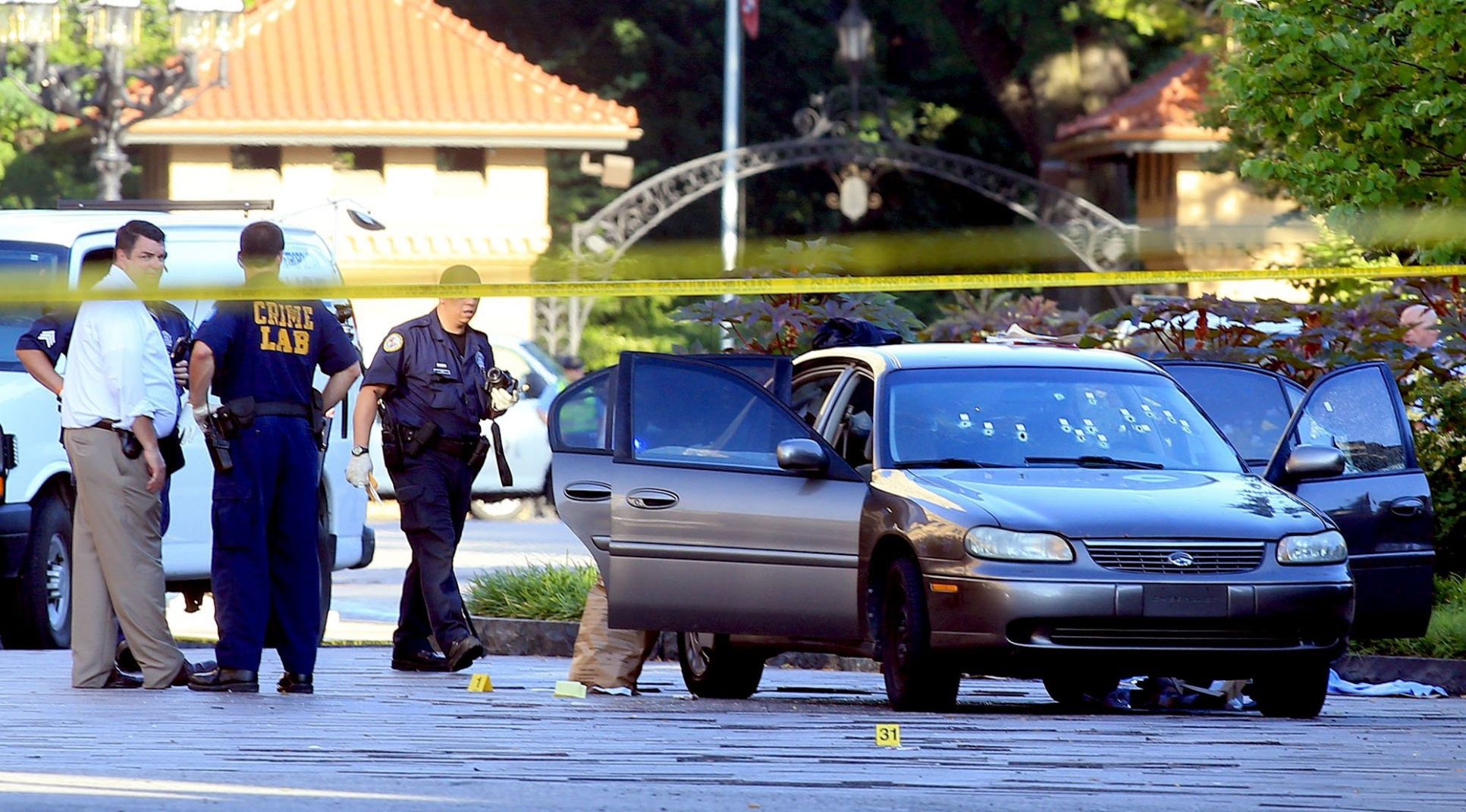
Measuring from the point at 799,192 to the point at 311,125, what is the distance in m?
11.0

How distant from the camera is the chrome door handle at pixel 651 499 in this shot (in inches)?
418

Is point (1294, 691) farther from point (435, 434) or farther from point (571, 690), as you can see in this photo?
point (435, 434)

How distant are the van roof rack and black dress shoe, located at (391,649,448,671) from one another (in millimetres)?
3135

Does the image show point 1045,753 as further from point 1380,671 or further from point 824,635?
point 1380,671

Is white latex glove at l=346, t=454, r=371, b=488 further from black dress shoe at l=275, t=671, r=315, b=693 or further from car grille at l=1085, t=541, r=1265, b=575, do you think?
car grille at l=1085, t=541, r=1265, b=575

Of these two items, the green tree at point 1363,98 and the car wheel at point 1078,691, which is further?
the green tree at point 1363,98

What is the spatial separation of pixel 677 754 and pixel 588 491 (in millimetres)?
3059

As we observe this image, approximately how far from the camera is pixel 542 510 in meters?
30.3

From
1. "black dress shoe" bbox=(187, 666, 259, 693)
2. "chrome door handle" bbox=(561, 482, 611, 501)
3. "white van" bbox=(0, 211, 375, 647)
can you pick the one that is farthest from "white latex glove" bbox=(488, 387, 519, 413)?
"black dress shoe" bbox=(187, 666, 259, 693)

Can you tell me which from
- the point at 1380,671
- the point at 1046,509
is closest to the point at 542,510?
the point at 1380,671

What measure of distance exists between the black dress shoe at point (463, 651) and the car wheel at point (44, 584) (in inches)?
94.1

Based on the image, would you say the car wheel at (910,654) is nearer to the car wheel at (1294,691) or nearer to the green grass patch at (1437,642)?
the car wheel at (1294,691)

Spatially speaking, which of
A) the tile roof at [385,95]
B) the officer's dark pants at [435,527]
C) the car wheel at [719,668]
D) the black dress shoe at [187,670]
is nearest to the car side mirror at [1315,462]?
the car wheel at [719,668]

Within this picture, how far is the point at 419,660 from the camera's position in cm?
1240
